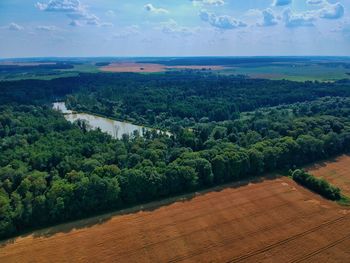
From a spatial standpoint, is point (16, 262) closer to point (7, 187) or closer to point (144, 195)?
point (7, 187)

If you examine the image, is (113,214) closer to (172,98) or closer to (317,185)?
(317,185)

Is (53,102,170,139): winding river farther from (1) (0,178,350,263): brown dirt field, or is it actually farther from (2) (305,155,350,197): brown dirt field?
(2) (305,155,350,197): brown dirt field

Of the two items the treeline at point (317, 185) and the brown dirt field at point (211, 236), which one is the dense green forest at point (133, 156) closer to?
the brown dirt field at point (211, 236)

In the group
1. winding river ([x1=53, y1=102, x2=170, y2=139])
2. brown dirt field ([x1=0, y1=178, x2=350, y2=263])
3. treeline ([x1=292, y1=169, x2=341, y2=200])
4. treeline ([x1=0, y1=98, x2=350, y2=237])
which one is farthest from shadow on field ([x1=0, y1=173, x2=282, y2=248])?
winding river ([x1=53, y1=102, x2=170, y2=139])

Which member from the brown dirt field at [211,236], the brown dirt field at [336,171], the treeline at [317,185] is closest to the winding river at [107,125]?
the brown dirt field at [211,236]

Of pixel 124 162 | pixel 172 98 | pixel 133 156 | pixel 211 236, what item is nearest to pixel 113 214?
pixel 124 162

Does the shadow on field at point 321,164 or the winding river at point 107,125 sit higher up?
the shadow on field at point 321,164
